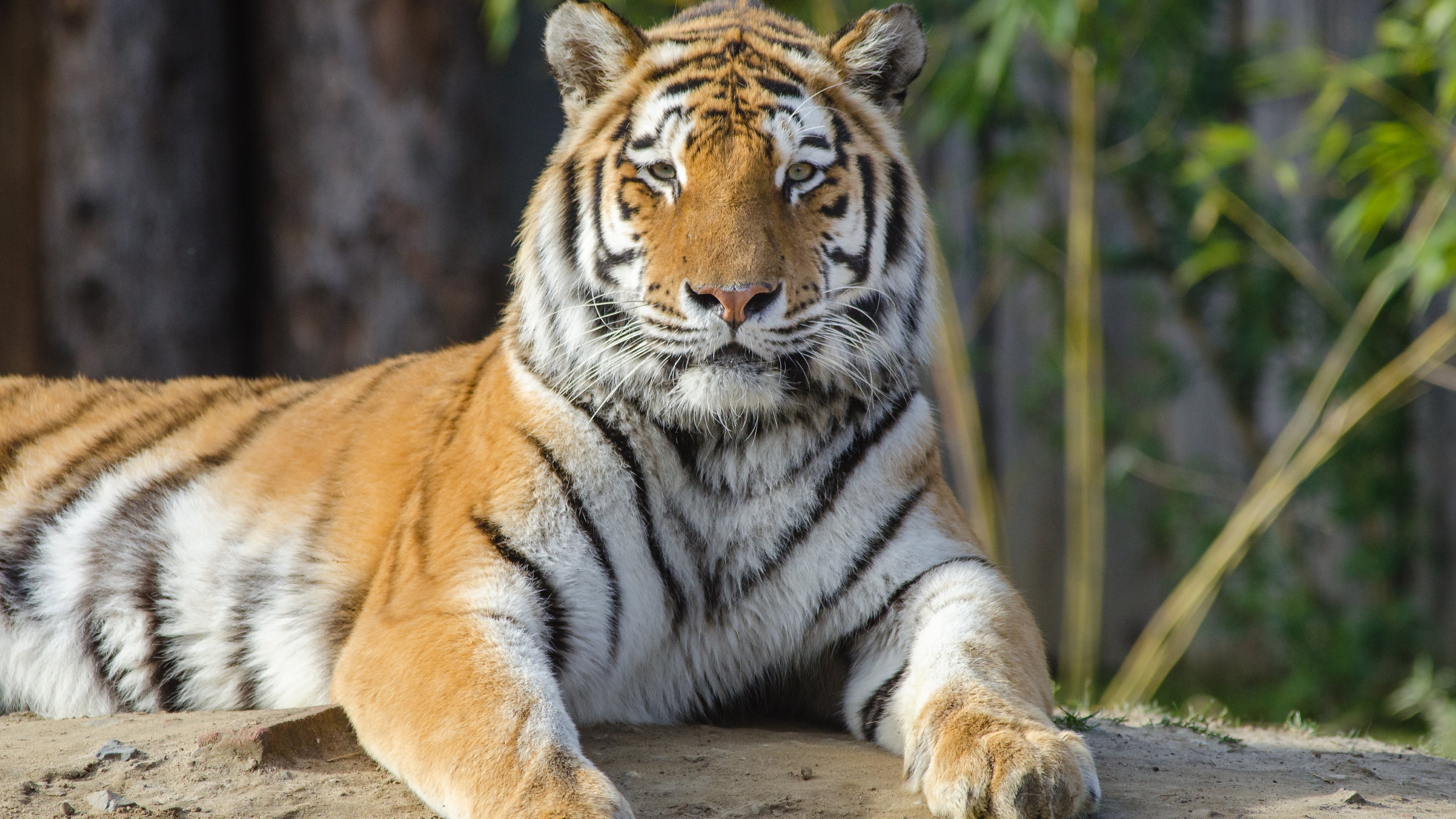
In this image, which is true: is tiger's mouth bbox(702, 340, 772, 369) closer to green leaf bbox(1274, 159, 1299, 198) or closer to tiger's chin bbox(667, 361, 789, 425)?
tiger's chin bbox(667, 361, 789, 425)

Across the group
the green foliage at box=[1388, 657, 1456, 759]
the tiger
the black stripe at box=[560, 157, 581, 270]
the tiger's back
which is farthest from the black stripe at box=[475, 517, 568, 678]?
the green foliage at box=[1388, 657, 1456, 759]

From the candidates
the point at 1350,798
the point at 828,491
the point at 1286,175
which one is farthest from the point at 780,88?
the point at 1286,175

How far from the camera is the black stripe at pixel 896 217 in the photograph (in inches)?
92.0

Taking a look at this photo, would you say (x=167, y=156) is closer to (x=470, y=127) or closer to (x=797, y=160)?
(x=470, y=127)

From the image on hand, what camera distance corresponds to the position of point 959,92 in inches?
158

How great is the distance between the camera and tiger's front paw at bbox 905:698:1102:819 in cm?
166

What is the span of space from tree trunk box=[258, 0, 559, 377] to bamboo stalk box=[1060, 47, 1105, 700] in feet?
7.12

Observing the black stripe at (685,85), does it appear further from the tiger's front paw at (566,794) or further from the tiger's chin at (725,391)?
the tiger's front paw at (566,794)

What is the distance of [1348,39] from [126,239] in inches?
172

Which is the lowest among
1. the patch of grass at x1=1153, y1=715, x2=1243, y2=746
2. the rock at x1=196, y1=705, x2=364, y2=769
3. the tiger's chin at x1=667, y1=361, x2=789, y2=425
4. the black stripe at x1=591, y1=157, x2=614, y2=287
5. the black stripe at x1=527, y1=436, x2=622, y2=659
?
the patch of grass at x1=1153, y1=715, x2=1243, y2=746

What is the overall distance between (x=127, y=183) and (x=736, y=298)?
131 inches

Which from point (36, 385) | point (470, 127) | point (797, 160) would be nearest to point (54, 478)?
point (36, 385)

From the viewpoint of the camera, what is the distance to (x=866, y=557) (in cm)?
220

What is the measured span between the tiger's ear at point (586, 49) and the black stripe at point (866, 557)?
3.13 ft
